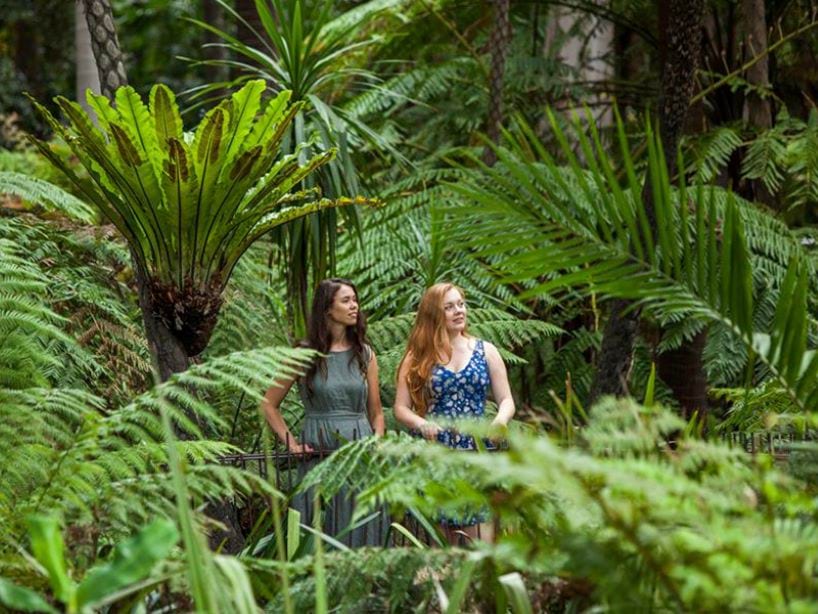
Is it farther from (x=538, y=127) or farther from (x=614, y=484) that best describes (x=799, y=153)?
(x=614, y=484)

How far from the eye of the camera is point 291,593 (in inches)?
119

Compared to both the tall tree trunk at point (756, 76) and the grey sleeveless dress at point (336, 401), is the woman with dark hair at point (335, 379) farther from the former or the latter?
the tall tree trunk at point (756, 76)

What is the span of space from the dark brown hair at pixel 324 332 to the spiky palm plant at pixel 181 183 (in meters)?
0.58

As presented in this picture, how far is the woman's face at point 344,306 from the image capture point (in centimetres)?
564

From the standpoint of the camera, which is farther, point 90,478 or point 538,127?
point 538,127

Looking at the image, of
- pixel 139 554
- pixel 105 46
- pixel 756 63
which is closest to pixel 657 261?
pixel 139 554

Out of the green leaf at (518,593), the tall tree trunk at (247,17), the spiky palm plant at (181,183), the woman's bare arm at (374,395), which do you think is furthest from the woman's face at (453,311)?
the tall tree trunk at (247,17)

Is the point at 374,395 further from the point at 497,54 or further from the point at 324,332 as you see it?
the point at 497,54

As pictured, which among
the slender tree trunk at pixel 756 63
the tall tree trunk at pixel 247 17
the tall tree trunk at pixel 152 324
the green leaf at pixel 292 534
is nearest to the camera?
the green leaf at pixel 292 534

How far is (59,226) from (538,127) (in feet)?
15.7

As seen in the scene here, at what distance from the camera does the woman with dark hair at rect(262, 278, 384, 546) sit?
18.6 feet

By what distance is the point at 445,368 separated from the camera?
18.7ft

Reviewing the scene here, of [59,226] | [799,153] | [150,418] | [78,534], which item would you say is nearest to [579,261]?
[150,418]

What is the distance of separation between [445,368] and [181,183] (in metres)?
1.51
